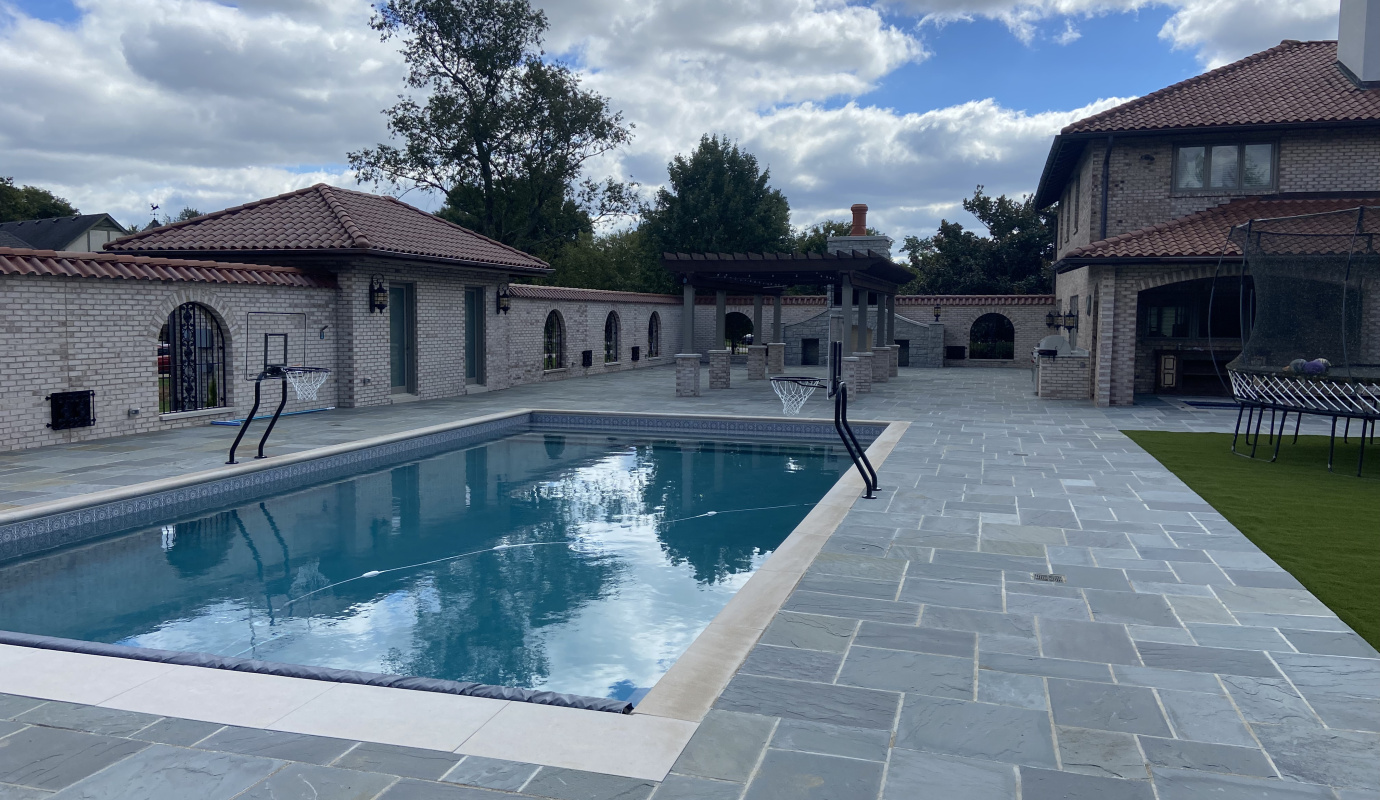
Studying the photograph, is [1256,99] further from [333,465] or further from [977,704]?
[977,704]

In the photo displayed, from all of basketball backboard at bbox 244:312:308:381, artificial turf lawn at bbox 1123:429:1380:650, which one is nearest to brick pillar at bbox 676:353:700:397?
basketball backboard at bbox 244:312:308:381

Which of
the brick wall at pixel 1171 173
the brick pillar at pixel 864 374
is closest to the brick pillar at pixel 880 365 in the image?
the brick pillar at pixel 864 374

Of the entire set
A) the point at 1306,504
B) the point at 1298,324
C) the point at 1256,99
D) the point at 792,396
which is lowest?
the point at 1306,504

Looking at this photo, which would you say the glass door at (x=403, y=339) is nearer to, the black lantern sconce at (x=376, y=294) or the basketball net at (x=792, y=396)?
the black lantern sconce at (x=376, y=294)

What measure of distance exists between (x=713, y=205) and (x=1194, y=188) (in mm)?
21533

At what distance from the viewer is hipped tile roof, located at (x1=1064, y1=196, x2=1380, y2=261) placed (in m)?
14.8

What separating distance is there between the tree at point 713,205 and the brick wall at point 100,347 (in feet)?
82.4

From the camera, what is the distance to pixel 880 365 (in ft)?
69.5

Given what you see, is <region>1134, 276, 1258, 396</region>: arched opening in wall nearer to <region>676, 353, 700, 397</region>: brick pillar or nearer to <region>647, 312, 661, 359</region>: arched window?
<region>676, 353, 700, 397</region>: brick pillar

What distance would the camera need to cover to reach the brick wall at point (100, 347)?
9805mm

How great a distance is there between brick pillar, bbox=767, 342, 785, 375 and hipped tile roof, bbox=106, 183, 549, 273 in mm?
7681

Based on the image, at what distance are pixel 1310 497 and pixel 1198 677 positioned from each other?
16.1 ft

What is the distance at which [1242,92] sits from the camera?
17422 mm

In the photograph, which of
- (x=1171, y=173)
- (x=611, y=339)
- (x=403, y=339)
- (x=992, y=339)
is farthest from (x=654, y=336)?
(x=1171, y=173)
